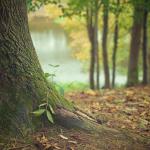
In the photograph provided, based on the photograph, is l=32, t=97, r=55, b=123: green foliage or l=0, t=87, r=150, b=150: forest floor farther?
l=32, t=97, r=55, b=123: green foliage

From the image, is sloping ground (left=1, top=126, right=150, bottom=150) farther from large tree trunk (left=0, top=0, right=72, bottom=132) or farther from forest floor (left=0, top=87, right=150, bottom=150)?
large tree trunk (left=0, top=0, right=72, bottom=132)

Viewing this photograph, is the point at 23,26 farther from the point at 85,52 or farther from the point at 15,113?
the point at 85,52

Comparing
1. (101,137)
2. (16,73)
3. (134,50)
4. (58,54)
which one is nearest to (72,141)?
(101,137)

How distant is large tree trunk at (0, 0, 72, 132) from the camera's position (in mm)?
4102

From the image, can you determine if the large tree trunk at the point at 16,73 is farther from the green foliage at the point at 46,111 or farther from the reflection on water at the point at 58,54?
the reflection on water at the point at 58,54

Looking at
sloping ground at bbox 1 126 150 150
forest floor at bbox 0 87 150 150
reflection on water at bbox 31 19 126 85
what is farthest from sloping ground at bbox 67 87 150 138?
reflection on water at bbox 31 19 126 85

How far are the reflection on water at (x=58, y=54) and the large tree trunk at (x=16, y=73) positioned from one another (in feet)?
75.1

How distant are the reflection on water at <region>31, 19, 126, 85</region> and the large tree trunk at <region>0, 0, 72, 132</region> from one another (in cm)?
2290

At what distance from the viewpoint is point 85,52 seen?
974 inches

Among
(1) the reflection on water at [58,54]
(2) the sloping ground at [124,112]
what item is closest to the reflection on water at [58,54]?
(1) the reflection on water at [58,54]

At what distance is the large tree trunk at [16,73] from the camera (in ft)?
13.5

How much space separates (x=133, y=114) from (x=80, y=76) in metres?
22.8

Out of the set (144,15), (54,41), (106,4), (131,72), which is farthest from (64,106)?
(54,41)

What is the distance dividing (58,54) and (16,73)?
1122 inches
